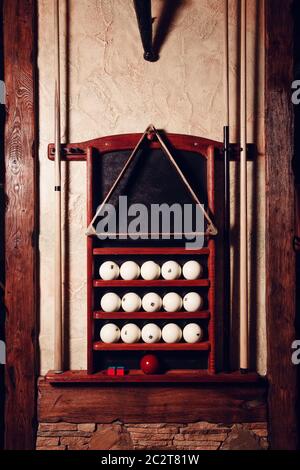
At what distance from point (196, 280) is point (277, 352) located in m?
0.77

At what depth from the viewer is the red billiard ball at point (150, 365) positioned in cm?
271

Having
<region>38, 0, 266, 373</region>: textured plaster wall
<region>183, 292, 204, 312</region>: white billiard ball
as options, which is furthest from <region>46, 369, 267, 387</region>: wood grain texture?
<region>183, 292, 204, 312</region>: white billiard ball

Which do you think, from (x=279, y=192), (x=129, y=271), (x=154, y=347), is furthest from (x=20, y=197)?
(x=279, y=192)

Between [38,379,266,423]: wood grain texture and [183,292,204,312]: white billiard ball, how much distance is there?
56 cm

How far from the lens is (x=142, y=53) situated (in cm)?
291

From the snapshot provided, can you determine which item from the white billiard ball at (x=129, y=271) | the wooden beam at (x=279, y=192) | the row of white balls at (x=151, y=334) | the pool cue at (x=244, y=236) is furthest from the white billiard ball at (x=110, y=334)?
the wooden beam at (x=279, y=192)

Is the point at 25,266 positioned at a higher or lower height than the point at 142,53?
lower

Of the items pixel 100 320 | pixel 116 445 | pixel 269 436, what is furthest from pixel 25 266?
pixel 269 436

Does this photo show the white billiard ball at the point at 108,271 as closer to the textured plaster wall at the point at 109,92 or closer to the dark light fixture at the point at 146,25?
the textured plaster wall at the point at 109,92

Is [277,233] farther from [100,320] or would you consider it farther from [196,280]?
[100,320]

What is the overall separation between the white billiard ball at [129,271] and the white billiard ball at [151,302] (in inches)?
6.2

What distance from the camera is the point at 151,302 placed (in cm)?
271

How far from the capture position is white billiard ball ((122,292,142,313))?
8.92ft

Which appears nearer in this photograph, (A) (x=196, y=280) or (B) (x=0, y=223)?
(A) (x=196, y=280)
